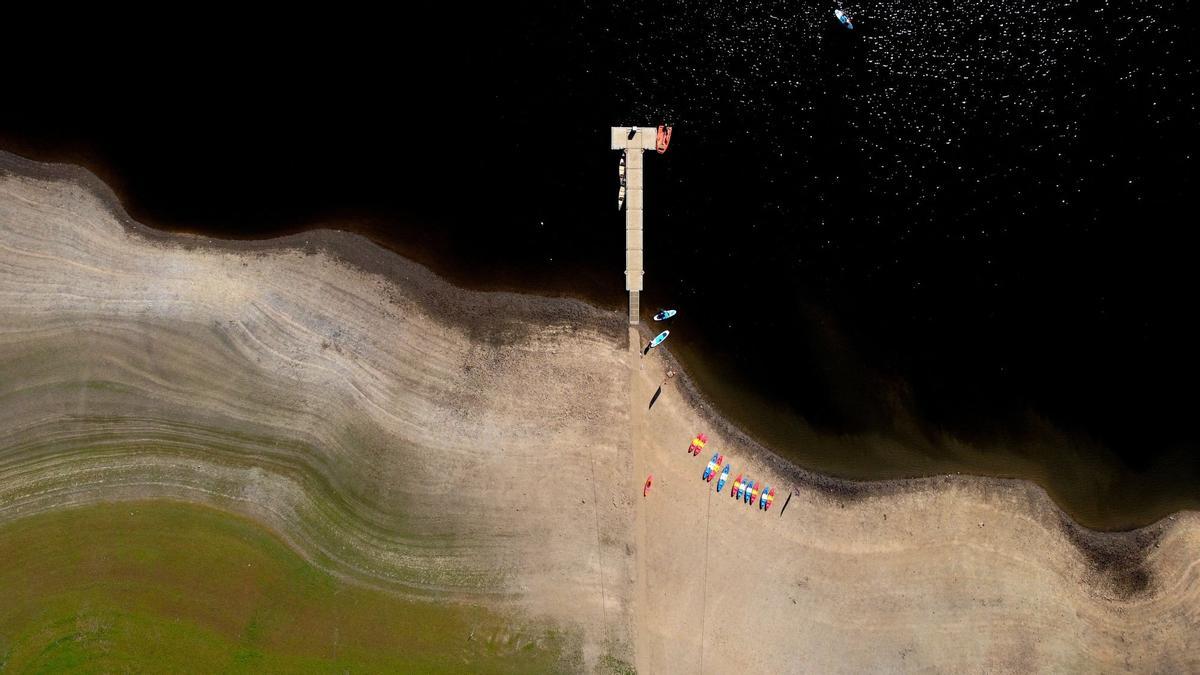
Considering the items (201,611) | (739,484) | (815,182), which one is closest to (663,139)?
(815,182)

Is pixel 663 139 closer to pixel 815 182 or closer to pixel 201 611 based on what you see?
pixel 815 182

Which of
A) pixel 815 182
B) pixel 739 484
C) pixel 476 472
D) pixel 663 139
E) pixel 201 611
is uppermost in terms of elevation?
pixel 663 139

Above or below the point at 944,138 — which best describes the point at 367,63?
above

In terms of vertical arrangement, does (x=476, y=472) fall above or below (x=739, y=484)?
above

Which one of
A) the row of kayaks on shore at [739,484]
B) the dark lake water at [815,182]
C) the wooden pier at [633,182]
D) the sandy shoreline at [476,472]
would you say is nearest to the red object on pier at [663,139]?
the wooden pier at [633,182]

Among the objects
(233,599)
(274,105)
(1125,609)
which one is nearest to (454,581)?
(233,599)

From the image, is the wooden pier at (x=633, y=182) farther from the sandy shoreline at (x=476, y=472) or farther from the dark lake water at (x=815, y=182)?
the sandy shoreline at (x=476, y=472)

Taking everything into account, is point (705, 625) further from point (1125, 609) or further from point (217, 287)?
point (217, 287)
